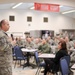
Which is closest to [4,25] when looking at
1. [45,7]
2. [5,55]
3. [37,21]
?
[5,55]

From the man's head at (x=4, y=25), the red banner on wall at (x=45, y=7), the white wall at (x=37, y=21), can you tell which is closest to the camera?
the man's head at (x=4, y=25)

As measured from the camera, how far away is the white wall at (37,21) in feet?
68.7

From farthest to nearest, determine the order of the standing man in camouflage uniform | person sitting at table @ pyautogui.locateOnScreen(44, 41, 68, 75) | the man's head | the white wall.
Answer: the white wall, person sitting at table @ pyautogui.locateOnScreen(44, 41, 68, 75), the man's head, the standing man in camouflage uniform

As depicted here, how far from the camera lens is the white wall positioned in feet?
68.7

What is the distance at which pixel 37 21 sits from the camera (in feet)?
71.3

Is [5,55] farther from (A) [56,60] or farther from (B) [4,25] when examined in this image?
(A) [56,60]

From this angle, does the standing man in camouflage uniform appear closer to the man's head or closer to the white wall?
the man's head

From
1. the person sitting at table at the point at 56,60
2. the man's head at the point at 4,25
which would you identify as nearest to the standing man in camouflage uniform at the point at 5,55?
the man's head at the point at 4,25

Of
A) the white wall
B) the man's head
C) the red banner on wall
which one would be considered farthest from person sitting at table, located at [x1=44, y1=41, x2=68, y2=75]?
the white wall

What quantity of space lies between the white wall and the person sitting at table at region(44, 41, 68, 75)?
565 inches

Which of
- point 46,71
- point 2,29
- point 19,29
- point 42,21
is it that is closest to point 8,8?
point 19,29

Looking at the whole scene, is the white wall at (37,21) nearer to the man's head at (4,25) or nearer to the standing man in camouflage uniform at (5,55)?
the man's head at (4,25)

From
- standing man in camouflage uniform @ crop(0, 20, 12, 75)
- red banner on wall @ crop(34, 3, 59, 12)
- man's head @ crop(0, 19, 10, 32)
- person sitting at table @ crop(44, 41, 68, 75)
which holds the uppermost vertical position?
red banner on wall @ crop(34, 3, 59, 12)

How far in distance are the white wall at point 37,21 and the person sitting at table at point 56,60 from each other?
14.4 meters
